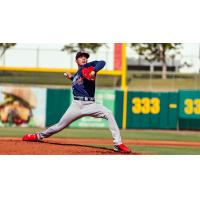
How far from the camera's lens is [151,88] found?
18875mm

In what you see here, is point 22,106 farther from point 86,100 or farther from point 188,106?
point 86,100

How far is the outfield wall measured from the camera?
56.6 ft

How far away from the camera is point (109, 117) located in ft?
28.1

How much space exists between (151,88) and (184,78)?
1271 mm

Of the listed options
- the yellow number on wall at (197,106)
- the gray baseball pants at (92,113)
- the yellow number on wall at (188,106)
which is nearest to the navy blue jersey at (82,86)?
the gray baseball pants at (92,113)

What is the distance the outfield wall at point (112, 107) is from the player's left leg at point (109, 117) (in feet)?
28.8

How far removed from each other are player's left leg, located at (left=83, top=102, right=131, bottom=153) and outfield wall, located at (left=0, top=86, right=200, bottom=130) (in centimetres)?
877

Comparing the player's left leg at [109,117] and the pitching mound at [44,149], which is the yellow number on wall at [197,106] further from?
the player's left leg at [109,117]

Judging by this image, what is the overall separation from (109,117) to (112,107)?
31.3ft

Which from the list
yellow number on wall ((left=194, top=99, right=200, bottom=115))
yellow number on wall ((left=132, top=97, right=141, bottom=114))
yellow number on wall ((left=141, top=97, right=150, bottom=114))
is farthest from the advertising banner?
yellow number on wall ((left=194, top=99, right=200, bottom=115))

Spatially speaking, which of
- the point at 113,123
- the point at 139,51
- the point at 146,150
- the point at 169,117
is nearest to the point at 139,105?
the point at 169,117

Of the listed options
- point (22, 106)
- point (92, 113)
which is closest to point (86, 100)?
point (92, 113)

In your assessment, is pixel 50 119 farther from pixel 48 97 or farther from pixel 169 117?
pixel 169 117

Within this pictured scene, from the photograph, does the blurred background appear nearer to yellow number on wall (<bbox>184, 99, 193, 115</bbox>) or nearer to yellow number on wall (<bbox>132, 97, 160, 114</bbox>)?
yellow number on wall (<bbox>132, 97, 160, 114</bbox>)
